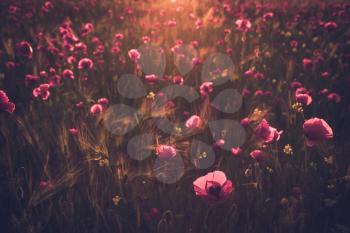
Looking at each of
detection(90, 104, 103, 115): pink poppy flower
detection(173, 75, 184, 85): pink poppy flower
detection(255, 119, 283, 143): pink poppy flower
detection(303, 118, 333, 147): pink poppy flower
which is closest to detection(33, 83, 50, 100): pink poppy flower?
detection(90, 104, 103, 115): pink poppy flower

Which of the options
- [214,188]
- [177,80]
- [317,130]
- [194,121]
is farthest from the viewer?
[177,80]

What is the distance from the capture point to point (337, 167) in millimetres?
A: 1487

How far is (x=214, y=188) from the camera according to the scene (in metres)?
1.11

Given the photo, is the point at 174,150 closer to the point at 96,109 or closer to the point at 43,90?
the point at 96,109

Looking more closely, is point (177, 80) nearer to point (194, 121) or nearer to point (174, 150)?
point (194, 121)

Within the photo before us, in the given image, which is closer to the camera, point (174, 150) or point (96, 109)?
point (174, 150)

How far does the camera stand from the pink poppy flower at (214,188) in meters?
1.09

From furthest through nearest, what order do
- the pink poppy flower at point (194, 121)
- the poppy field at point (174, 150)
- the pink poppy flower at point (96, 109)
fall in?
the pink poppy flower at point (96, 109) < the pink poppy flower at point (194, 121) < the poppy field at point (174, 150)

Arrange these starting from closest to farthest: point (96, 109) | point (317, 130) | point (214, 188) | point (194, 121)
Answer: point (214, 188) < point (317, 130) < point (194, 121) < point (96, 109)

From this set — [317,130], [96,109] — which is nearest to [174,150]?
[317,130]

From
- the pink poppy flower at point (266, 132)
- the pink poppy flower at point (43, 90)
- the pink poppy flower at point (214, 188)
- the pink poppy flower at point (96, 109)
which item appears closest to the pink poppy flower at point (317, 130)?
the pink poppy flower at point (266, 132)

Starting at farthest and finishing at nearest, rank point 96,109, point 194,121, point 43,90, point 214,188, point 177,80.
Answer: point 177,80 < point 43,90 < point 96,109 < point 194,121 < point 214,188

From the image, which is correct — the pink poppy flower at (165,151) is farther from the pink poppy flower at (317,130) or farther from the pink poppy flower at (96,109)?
the pink poppy flower at (96,109)

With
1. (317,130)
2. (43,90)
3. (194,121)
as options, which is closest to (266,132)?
(317,130)
